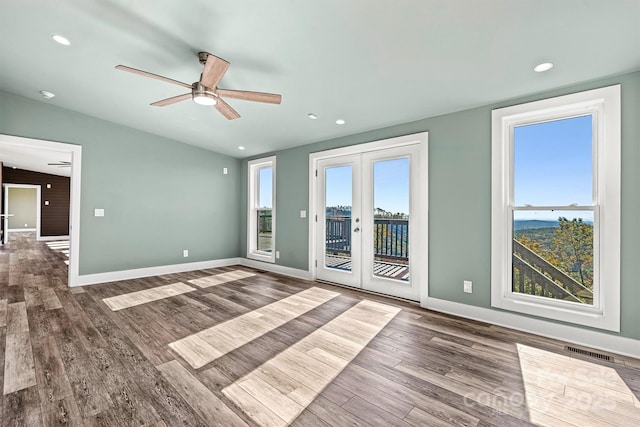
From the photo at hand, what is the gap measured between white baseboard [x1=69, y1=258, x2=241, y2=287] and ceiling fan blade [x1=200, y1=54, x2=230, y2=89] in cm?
379

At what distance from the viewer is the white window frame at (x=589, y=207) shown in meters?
2.33

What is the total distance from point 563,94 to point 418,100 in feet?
4.25

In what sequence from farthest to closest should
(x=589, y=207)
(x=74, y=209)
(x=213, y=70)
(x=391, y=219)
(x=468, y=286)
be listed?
1. (x=74, y=209)
2. (x=391, y=219)
3. (x=468, y=286)
4. (x=589, y=207)
5. (x=213, y=70)

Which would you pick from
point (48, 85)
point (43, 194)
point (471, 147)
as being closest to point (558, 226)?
point (471, 147)

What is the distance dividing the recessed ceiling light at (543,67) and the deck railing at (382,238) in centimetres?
200

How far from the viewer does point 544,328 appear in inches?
103

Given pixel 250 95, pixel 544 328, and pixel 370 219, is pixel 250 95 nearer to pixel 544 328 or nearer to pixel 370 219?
pixel 370 219

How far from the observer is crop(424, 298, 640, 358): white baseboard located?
2291mm

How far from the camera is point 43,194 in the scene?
10930mm

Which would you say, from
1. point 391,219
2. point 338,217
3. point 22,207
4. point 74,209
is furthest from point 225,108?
point 22,207

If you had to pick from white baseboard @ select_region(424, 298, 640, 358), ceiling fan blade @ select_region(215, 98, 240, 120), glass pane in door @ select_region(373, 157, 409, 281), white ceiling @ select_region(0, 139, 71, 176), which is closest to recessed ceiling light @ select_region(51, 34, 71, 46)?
ceiling fan blade @ select_region(215, 98, 240, 120)

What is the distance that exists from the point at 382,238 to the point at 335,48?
8.33ft

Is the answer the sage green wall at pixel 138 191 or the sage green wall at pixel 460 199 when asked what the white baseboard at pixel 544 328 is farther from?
the sage green wall at pixel 138 191

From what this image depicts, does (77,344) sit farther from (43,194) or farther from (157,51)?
(43,194)
